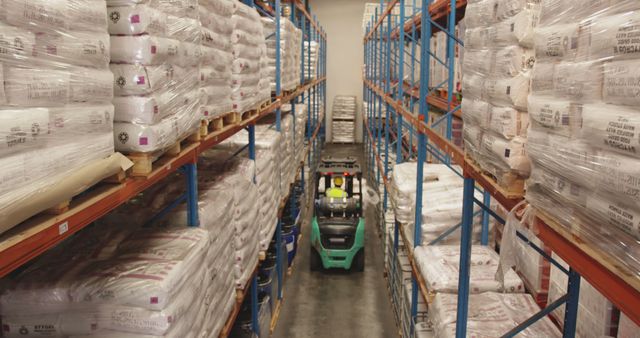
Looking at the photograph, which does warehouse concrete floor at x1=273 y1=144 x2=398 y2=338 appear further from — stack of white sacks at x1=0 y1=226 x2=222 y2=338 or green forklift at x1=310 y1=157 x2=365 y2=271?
stack of white sacks at x1=0 y1=226 x2=222 y2=338

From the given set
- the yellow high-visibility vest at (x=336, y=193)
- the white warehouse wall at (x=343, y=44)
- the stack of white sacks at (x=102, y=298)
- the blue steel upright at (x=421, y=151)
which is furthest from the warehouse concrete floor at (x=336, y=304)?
the white warehouse wall at (x=343, y=44)

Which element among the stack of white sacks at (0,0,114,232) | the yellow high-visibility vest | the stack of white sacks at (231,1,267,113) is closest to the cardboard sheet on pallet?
the stack of white sacks at (0,0,114,232)

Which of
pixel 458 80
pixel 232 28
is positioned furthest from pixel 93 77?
pixel 458 80

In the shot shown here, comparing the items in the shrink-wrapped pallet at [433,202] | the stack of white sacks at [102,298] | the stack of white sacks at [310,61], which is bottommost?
the shrink-wrapped pallet at [433,202]

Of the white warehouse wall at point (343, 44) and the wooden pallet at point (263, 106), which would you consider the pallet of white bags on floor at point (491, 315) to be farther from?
the white warehouse wall at point (343, 44)

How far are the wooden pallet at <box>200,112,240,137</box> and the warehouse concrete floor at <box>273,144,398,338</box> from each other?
4.08 meters

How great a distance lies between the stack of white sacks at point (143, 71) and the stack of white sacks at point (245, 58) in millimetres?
1825

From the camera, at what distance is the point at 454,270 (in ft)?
17.5

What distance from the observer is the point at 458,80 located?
6.70 m

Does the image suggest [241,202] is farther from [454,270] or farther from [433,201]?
[433,201]

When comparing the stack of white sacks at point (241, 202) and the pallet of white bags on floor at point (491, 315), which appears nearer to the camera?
the pallet of white bags on floor at point (491, 315)

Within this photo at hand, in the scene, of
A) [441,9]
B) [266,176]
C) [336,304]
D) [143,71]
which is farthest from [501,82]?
[336,304]

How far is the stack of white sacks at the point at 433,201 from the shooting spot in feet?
20.4

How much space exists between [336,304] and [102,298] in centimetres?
655
